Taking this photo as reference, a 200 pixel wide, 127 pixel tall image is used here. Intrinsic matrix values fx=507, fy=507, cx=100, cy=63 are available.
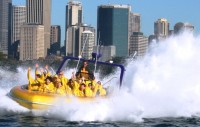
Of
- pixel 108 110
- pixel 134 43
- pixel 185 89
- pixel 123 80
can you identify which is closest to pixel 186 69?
pixel 185 89

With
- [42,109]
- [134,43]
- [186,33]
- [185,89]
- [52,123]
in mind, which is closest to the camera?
[52,123]

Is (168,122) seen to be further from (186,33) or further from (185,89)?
(186,33)

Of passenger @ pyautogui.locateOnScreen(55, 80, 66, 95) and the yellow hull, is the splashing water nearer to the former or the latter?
the yellow hull

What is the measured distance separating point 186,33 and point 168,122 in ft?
26.1

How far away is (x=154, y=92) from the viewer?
2714 centimetres

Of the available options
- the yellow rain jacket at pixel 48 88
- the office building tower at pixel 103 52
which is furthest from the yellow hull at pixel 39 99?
the office building tower at pixel 103 52

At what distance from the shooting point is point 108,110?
2425cm

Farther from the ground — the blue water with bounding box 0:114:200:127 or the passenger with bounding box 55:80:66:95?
the passenger with bounding box 55:80:66:95

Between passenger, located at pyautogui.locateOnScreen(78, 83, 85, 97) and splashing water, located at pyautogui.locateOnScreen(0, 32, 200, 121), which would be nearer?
splashing water, located at pyautogui.locateOnScreen(0, 32, 200, 121)

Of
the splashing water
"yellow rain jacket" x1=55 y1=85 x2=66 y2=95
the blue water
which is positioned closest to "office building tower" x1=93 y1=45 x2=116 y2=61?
the splashing water

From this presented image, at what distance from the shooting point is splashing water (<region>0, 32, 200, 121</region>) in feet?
79.2

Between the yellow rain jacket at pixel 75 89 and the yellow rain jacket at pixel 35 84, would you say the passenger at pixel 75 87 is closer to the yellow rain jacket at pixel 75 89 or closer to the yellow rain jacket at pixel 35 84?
the yellow rain jacket at pixel 75 89

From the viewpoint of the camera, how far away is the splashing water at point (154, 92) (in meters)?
24.1

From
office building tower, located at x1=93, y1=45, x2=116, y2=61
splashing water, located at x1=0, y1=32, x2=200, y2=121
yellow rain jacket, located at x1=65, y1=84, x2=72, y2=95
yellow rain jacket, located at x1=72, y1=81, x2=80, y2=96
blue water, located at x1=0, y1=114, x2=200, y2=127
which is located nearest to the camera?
blue water, located at x1=0, y1=114, x2=200, y2=127
